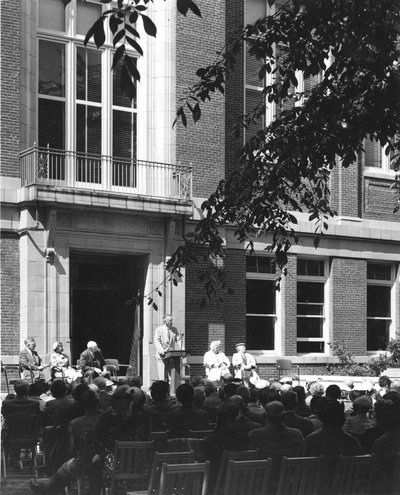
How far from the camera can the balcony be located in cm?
2355

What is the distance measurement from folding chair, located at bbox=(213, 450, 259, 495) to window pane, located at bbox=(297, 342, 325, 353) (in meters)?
21.4

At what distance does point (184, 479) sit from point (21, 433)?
14.2 feet

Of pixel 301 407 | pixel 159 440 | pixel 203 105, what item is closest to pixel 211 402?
pixel 301 407

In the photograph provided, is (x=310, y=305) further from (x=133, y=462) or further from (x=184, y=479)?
(x=184, y=479)

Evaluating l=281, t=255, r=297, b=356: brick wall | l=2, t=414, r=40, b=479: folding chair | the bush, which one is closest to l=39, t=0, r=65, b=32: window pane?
l=281, t=255, r=297, b=356: brick wall

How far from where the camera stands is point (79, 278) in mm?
25688

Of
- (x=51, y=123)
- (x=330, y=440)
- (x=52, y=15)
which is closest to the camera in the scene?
(x=330, y=440)

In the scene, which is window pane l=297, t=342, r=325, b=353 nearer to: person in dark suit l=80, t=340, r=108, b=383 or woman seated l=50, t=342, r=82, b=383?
person in dark suit l=80, t=340, r=108, b=383

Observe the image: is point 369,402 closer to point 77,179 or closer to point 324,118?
point 324,118

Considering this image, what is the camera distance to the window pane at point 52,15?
981 inches

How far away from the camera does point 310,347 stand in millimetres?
29875

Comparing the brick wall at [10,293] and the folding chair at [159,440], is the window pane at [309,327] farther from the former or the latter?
the folding chair at [159,440]

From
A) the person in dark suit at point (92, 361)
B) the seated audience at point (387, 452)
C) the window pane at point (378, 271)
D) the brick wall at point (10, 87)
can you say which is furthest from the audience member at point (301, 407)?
the window pane at point (378, 271)

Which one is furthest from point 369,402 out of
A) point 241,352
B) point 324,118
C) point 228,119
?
point 228,119
